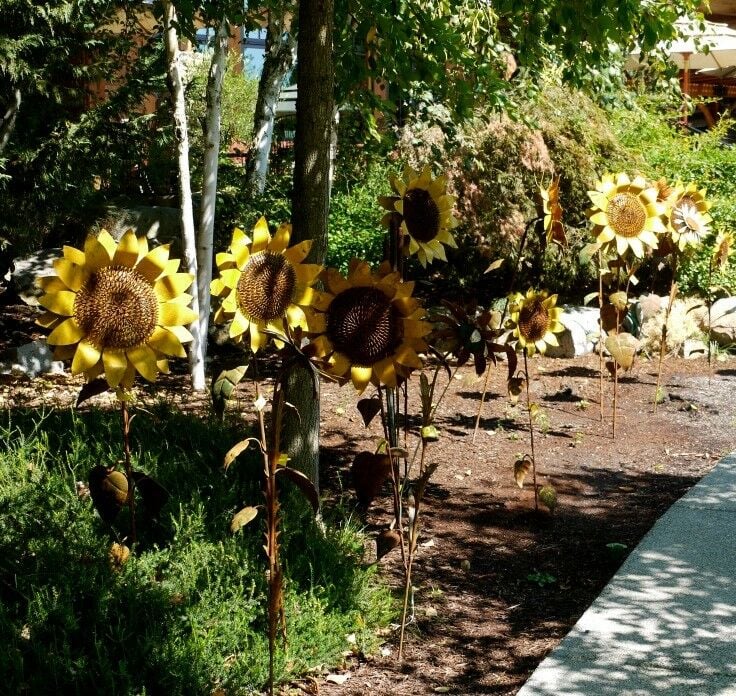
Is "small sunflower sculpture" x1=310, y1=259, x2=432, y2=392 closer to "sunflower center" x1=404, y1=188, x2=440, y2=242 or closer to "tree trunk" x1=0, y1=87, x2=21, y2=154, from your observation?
"sunflower center" x1=404, y1=188, x2=440, y2=242

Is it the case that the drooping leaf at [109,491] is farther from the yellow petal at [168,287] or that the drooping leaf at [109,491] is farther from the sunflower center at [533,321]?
the sunflower center at [533,321]

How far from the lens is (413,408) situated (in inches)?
300

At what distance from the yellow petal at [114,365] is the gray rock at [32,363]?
21.2 feet

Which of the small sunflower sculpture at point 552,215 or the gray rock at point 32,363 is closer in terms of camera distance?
the small sunflower sculpture at point 552,215

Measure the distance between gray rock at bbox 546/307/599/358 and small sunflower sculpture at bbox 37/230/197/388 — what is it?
732 cm

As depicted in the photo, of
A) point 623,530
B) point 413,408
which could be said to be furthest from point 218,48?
point 623,530

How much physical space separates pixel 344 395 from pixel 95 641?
16.1 feet

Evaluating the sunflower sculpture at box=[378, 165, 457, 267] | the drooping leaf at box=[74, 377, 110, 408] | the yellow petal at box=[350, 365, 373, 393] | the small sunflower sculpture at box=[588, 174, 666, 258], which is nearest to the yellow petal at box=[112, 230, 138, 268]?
the drooping leaf at box=[74, 377, 110, 408]

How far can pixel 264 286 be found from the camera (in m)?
3.06

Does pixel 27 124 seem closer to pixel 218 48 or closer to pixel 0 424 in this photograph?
pixel 218 48

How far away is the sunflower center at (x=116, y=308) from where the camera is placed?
2.75m

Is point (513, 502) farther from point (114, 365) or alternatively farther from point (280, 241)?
point (114, 365)

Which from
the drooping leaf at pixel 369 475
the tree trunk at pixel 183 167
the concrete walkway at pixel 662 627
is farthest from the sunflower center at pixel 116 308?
the tree trunk at pixel 183 167

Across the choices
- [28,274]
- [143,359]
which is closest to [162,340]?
[143,359]
